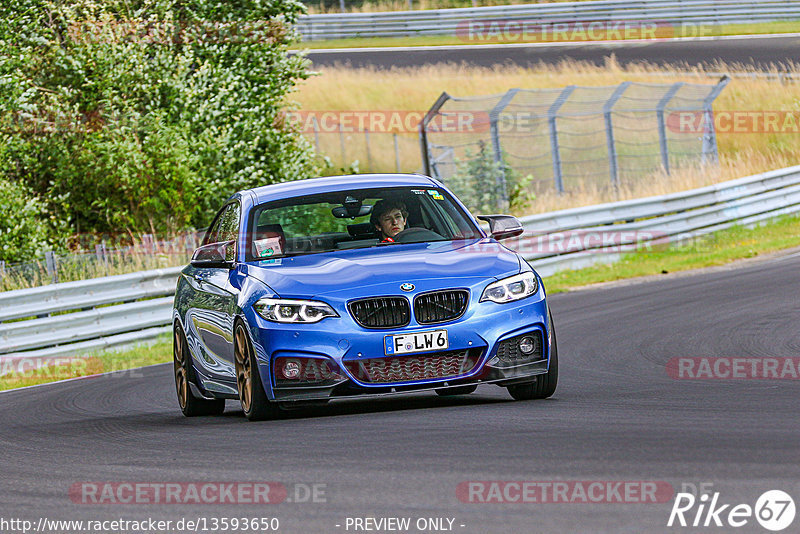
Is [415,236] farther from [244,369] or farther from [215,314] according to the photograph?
[244,369]

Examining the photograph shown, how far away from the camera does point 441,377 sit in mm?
8266

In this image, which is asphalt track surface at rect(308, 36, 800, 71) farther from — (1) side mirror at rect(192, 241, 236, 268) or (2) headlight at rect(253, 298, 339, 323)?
(2) headlight at rect(253, 298, 339, 323)

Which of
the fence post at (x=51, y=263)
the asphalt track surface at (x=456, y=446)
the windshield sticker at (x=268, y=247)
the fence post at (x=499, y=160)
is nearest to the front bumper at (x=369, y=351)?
the asphalt track surface at (x=456, y=446)

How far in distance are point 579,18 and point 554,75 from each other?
714cm

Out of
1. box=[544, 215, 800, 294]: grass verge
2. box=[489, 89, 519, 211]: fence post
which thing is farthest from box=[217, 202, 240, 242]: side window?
box=[489, 89, 519, 211]: fence post

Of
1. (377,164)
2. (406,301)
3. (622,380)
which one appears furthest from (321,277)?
(377,164)

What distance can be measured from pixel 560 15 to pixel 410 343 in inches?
1555

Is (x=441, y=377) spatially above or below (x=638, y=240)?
above

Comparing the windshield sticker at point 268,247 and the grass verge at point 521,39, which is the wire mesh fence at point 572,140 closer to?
the grass verge at point 521,39

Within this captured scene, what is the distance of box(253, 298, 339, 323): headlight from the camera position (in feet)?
26.9

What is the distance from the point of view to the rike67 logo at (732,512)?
194 inches

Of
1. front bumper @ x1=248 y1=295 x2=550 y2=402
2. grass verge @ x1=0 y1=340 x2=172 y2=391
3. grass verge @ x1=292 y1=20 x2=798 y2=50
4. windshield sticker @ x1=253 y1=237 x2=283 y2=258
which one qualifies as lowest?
grass verge @ x1=0 y1=340 x2=172 y2=391

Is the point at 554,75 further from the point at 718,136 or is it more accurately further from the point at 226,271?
the point at 226,271

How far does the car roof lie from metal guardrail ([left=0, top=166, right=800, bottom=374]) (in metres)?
6.49
